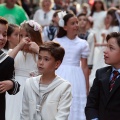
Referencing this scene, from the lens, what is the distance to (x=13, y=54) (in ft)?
24.3

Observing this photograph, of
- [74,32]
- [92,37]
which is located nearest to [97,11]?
[92,37]

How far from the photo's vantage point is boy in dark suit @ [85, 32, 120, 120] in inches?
226

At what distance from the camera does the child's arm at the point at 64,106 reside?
5.70m

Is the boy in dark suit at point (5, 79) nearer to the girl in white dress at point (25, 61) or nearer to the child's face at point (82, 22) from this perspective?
the girl in white dress at point (25, 61)

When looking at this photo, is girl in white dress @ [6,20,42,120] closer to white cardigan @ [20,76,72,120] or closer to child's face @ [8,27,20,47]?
child's face @ [8,27,20,47]

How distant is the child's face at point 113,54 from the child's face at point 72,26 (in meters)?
3.29

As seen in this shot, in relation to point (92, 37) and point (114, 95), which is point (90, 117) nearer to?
point (114, 95)

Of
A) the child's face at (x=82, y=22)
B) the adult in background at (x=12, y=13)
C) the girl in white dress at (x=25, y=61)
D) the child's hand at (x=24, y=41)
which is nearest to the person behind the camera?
the child's hand at (x=24, y=41)

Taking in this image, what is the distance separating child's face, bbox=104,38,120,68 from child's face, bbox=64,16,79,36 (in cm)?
329

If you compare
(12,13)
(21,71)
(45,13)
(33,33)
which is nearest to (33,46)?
(33,33)

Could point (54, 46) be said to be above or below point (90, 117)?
above

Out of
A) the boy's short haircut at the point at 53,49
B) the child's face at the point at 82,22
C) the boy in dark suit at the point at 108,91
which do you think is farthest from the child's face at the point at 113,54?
the child's face at the point at 82,22

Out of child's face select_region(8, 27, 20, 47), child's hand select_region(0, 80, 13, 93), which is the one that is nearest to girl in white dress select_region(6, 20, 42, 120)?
child's face select_region(8, 27, 20, 47)

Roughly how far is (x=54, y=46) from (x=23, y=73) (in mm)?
1797
